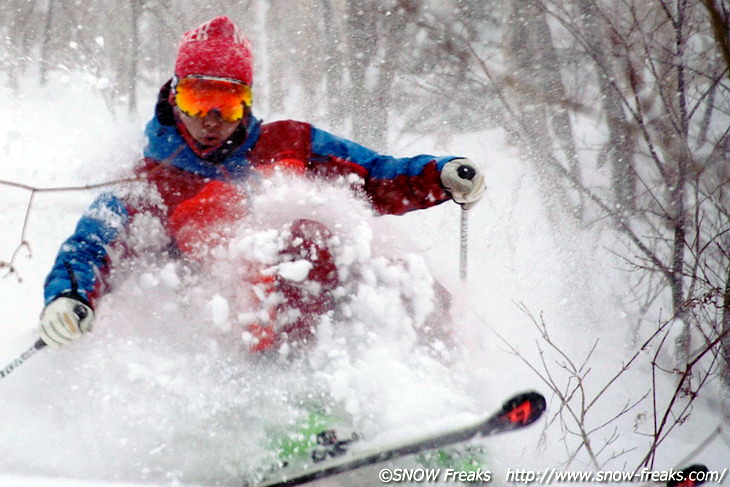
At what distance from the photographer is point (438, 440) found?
1.79 m

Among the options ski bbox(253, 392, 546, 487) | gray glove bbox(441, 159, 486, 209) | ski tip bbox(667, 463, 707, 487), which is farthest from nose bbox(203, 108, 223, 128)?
ski tip bbox(667, 463, 707, 487)

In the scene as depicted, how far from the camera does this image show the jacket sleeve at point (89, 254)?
2.22 metres

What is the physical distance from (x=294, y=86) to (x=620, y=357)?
472 cm

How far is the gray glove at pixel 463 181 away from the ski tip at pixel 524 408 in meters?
1.01

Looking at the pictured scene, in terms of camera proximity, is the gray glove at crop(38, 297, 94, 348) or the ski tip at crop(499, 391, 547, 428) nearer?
the ski tip at crop(499, 391, 547, 428)

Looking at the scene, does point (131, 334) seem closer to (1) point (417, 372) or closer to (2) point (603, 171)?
(1) point (417, 372)

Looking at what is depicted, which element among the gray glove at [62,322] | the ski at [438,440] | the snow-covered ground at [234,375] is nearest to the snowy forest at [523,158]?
the snow-covered ground at [234,375]

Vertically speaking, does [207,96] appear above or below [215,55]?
below

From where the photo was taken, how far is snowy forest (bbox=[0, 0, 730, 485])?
9.98ft

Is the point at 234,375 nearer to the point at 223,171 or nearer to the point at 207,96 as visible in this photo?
the point at 223,171

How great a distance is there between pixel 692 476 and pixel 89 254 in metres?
2.36

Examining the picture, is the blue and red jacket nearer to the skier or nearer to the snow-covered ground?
the skier

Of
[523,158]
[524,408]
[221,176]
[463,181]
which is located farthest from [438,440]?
[523,158]

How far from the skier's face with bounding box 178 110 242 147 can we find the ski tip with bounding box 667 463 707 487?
211 cm
